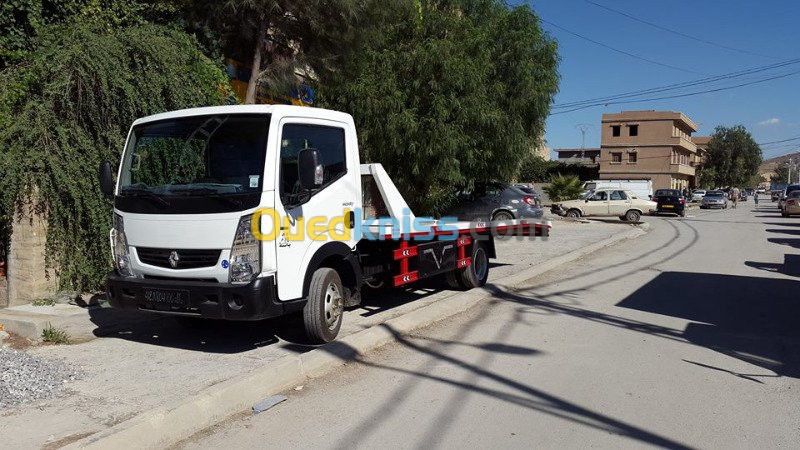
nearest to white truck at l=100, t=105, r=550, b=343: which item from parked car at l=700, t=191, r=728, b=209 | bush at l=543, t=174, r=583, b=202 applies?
bush at l=543, t=174, r=583, b=202

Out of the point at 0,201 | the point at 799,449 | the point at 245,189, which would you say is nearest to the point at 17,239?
the point at 0,201

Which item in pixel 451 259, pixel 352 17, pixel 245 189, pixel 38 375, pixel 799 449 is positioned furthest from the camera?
pixel 352 17

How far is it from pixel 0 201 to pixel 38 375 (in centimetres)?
383

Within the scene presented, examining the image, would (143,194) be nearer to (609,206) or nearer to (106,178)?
(106,178)

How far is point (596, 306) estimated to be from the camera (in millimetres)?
9117

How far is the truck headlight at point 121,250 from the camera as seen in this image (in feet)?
19.8

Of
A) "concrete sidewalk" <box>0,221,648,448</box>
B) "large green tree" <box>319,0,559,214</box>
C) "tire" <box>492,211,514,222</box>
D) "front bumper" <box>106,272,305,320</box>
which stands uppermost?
"large green tree" <box>319,0,559,214</box>

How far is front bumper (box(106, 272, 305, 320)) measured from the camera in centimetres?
542

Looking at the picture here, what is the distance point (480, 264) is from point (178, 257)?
5.64 metres

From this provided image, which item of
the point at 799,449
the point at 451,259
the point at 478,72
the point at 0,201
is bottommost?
the point at 799,449

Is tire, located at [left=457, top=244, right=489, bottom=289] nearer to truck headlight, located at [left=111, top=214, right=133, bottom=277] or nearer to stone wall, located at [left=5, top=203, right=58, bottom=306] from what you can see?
truck headlight, located at [left=111, top=214, right=133, bottom=277]

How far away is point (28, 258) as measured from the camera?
773 cm

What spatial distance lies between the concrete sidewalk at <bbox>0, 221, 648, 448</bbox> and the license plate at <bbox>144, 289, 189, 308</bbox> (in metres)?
0.62

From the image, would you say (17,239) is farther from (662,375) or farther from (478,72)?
(478,72)
